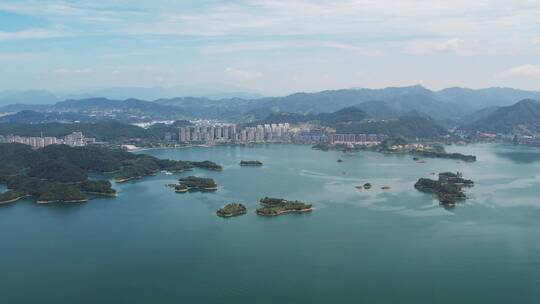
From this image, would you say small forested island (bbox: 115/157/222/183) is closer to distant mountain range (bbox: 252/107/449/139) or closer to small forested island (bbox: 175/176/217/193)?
small forested island (bbox: 175/176/217/193)

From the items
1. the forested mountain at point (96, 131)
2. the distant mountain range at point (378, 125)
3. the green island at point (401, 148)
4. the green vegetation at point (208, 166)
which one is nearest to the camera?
the green vegetation at point (208, 166)

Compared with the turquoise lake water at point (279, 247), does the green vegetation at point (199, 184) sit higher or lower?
higher

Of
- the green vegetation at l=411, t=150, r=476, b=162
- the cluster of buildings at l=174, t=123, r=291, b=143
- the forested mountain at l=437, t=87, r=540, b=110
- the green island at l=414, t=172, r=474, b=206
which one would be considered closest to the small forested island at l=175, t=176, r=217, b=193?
the green island at l=414, t=172, r=474, b=206

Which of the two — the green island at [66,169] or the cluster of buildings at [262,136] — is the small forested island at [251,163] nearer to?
the green island at [66,169]

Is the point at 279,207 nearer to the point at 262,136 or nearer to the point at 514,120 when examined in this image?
the point at 262,136

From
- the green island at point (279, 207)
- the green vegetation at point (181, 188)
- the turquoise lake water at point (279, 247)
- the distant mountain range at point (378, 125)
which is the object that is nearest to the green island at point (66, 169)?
the turquoise lake water at point (279, 247)
